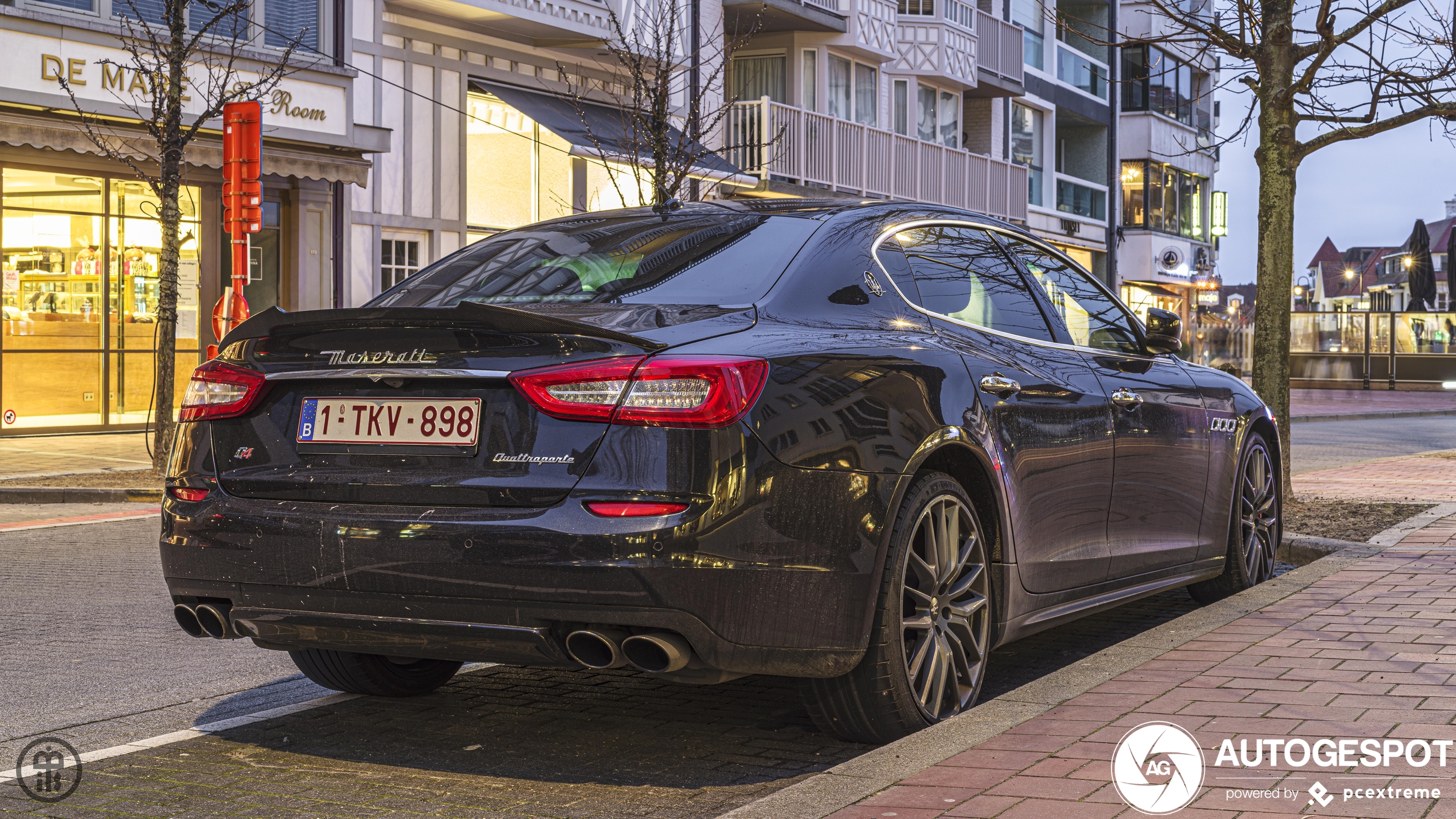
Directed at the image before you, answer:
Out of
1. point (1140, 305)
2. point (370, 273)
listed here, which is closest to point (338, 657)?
point (370, 273)

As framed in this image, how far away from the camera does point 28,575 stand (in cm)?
862

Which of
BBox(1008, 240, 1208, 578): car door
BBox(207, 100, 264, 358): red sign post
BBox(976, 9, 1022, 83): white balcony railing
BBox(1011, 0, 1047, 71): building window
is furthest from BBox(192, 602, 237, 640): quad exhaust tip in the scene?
BBox(1011, 0, 1047, 71): building window

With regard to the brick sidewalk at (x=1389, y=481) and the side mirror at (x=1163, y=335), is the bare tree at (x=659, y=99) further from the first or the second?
the side mirror at (x=1163, y=335)

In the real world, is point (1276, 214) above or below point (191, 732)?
above

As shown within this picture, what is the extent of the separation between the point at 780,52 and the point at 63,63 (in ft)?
49.6

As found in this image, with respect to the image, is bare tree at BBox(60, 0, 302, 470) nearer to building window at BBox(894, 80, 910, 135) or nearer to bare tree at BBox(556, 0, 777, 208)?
bare tree at BBox(556, 0, 777, 208)

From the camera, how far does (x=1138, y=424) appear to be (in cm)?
589

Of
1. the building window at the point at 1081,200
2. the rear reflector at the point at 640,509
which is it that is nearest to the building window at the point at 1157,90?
the building window at the point at 1081,200

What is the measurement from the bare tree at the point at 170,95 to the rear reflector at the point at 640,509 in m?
10.7

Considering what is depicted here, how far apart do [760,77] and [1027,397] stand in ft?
84.1

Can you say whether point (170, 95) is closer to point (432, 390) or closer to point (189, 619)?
point (189, 619)

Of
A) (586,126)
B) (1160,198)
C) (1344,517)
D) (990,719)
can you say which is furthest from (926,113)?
(990,719)

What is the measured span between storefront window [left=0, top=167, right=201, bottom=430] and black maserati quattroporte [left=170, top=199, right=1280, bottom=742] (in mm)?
14502

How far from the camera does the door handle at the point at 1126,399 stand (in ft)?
18.9
